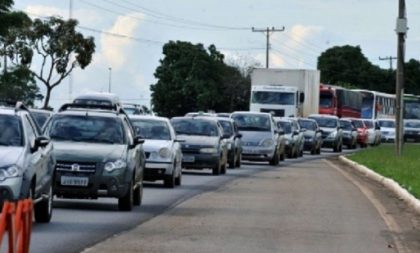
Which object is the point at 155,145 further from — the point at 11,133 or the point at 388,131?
the point at 388,131

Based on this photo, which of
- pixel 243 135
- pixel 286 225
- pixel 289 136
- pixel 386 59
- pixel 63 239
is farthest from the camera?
pixel 386 59

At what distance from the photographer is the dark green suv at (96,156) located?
1964 cm

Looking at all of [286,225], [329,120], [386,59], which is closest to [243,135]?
[329,120]

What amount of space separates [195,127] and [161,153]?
7.42 m

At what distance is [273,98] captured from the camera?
196ft

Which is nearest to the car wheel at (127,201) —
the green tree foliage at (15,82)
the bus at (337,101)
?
the green tree foliage at (15,82)

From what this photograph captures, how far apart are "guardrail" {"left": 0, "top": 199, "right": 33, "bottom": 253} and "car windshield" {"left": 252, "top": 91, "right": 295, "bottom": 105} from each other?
48.7 meters

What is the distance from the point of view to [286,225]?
18.4 metres

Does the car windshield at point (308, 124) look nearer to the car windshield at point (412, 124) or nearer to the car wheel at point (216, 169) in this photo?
the car wheel at point (216, 169)

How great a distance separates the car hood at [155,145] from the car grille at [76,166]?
7.47 m

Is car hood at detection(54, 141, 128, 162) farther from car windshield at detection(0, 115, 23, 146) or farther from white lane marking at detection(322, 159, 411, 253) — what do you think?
white lane marking at detection(322, 159, 411, 253)

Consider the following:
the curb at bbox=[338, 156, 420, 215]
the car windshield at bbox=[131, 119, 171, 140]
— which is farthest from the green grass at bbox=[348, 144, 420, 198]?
the car windshield at bbox=[131, 119, 171, 140]

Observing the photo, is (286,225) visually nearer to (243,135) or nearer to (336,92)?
(243,135)

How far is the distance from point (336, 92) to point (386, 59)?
7347 centimetres
